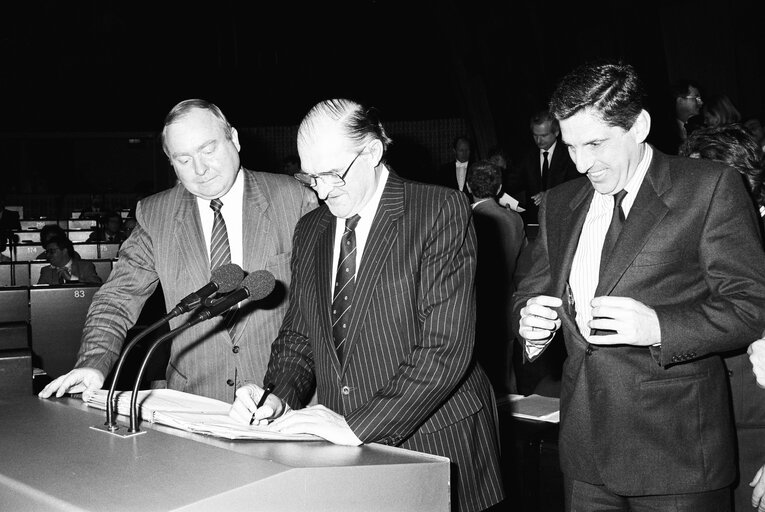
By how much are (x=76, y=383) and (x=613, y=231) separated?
1.31 m

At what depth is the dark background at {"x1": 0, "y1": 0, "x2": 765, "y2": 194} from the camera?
428 inches

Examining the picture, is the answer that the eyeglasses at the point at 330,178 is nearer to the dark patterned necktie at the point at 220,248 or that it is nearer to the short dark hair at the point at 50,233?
the dark patterned necktie at the point at 220,248

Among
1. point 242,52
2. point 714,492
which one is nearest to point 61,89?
point 242,52

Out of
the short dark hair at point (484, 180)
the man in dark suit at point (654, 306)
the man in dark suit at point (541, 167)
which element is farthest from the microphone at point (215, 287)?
the man in dark suit at point (541, 167)

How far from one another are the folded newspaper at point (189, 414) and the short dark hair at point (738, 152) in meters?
1.36

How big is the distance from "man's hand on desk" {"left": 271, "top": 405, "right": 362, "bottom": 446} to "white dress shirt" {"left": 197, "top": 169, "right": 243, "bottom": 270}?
2.81ft

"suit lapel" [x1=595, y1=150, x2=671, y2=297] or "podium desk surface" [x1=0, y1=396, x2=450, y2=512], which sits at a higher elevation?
"suit lapel" [x1=595, y1=150, x2=671, y2=297]

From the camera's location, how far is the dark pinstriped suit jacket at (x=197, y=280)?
2172 mm

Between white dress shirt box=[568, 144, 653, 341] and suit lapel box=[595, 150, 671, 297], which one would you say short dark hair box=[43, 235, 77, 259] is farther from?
suit lapel box=[595, 150, 671, 297]

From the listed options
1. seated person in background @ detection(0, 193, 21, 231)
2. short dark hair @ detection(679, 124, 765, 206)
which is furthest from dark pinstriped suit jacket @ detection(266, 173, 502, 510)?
seated person in background @ detection(0, 193, 21, 231)

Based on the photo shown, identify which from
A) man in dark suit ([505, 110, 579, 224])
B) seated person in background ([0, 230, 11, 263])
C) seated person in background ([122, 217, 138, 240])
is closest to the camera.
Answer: man in dark suit ([505, 110, 579, 224])

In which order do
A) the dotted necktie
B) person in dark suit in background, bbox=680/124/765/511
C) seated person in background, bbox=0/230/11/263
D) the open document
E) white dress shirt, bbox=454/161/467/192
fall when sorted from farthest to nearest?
seated person in background, bbox=0/230/11/263, white dress shirt, bbox=454/161/467/192, the dotted necktie, the open document, person in dark suit in background, bbox=680/124/765/511

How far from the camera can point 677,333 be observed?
1.50 meters

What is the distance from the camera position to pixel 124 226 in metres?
11.1
